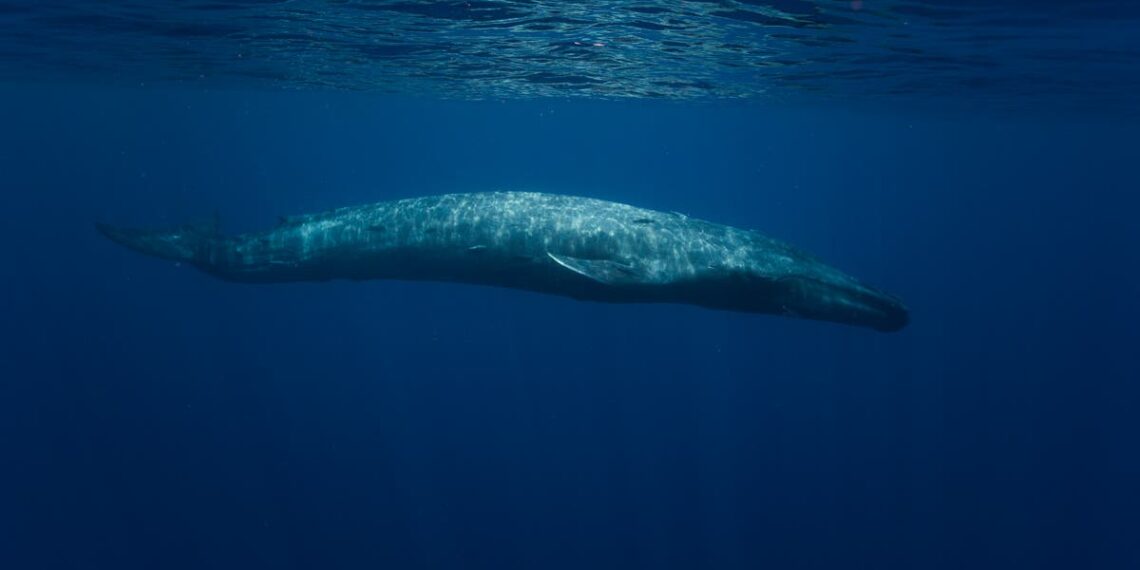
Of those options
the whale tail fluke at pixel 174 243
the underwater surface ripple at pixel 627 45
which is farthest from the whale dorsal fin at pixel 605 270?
the underwater surface ripple at pixel 627 45

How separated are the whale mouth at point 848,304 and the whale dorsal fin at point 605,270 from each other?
2.05 metres

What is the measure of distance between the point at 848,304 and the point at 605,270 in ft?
10.2

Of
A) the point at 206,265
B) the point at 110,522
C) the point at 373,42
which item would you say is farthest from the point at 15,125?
the point at 206,265

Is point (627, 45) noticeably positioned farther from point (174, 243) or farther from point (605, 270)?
point (174, 243)

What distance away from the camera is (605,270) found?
9242mm

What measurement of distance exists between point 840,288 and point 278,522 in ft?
63.0

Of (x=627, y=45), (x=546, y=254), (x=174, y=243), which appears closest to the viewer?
(x=546, y=254)

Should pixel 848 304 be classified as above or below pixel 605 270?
below

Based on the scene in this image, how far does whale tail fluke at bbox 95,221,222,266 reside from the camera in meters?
11.6

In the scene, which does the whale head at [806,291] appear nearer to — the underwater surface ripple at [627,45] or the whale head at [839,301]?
the whale head at [839,301]

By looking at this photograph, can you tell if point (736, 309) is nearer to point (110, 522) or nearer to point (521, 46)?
point (521, 46)

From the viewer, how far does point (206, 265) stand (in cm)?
1171

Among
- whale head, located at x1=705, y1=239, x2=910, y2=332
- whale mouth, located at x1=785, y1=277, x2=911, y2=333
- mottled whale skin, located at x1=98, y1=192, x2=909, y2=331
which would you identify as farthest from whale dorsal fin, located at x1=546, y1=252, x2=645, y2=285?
whale mouth, located at x1=785, y1=277, x2=911, y2=333

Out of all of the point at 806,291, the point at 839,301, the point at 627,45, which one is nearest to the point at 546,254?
the point at 806,291
